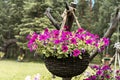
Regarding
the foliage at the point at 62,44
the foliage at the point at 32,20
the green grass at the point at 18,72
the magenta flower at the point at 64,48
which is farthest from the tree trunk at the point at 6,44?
the magenta flower at the point at 64,48

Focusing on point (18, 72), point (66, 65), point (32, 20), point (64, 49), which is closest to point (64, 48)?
point (64, 49)

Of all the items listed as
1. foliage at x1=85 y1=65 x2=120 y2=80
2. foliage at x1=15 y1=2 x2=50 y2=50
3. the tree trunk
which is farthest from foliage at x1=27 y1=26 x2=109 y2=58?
the tree trunk

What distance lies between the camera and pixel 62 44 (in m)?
1.99

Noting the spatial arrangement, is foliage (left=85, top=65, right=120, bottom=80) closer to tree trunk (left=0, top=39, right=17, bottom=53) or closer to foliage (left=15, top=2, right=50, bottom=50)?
foliage (left=15, top=2, right=50, bottom=50)

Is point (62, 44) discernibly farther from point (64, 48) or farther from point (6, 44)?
point (6, 44)

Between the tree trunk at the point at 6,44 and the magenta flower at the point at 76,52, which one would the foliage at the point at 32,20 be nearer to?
the tree trunk at the point at 6,44

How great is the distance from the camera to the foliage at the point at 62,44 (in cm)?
199

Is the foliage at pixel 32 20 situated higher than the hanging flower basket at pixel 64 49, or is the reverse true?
the hanging flower basket at pixel 64 49

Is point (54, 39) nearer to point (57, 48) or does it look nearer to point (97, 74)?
point (57, 48)

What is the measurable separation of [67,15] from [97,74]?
2.54ft

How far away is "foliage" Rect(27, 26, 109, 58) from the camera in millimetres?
1992

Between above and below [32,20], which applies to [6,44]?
below

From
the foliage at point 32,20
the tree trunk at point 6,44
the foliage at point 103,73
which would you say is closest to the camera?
the foliage at point 103,73

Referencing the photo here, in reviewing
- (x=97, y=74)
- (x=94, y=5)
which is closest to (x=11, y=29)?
(x=94, y=5)
